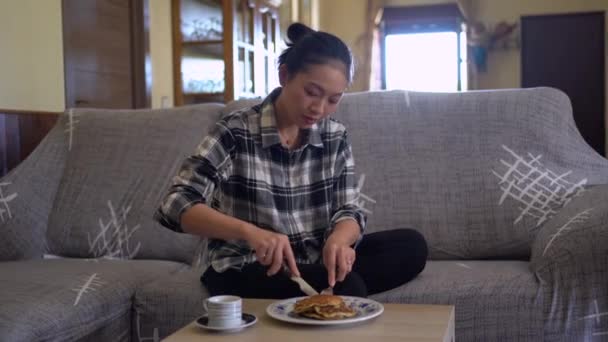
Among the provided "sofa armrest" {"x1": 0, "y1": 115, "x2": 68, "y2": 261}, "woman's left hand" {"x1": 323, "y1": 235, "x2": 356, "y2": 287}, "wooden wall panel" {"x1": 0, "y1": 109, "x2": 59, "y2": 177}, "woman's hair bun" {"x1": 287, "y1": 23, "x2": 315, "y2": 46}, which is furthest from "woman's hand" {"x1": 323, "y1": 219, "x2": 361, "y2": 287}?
"wooden wall panel" {"x1": 0, "y1": 109, "x2": 59, "y2": 177}

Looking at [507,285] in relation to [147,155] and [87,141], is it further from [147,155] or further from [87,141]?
[87,141]

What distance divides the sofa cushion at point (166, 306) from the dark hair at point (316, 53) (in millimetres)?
537

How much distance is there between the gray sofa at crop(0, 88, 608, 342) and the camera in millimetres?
1521

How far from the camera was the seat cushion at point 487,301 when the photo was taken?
1.51 m

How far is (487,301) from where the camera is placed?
1.52 metres

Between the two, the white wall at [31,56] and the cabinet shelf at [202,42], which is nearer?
the white wall at [31,56]

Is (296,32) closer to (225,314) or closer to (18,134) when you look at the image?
(225,314)

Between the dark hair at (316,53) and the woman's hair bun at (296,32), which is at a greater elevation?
the woman's hair bun at (296,32)

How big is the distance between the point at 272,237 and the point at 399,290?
18.8 inches

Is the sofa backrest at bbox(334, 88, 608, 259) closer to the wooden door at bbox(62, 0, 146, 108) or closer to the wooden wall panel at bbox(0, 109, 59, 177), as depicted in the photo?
the wooden wall panel at bbox(0, 109, 59, 177)
